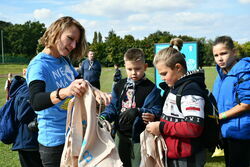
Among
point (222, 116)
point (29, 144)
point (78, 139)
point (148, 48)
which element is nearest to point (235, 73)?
point (222, 116)

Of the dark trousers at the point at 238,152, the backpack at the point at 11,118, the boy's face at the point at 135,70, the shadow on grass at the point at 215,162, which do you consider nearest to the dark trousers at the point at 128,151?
the boy's face at the point at 135,70

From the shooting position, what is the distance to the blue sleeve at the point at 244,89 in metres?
2.84

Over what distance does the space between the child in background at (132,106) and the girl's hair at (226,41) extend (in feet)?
3.41

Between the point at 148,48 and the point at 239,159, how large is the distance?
6331cm

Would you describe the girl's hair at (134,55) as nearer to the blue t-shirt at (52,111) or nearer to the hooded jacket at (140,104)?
the hooded jacket at (140,104)

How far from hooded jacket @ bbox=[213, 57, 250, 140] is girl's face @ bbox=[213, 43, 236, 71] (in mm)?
167

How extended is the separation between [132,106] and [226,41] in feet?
4.89

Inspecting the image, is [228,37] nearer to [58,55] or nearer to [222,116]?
[222,116]

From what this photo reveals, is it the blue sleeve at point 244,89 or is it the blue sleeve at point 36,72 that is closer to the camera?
the blue sleeve at point 36,72

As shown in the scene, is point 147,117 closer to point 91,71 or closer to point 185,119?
point 185,119

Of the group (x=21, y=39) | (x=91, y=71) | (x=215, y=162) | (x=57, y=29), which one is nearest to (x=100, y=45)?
(x=21, y=39)

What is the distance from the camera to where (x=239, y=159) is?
3049 millimetres

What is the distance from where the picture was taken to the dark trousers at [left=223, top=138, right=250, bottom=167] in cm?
303

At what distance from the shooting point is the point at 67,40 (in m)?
2.35
